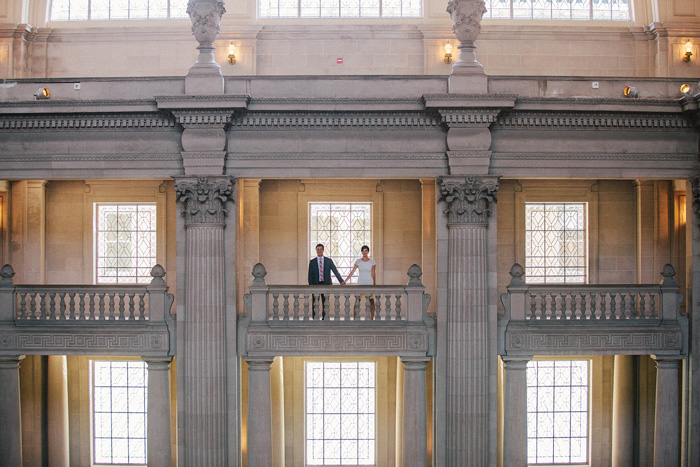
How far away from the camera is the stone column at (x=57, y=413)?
15109mm

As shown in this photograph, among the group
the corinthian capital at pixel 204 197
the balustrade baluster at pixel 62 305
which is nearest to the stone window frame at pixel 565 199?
the corinthian capital at pixel 204 197

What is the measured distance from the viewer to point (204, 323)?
12328 mm

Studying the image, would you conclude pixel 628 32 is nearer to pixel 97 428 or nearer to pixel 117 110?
pixel 117 110

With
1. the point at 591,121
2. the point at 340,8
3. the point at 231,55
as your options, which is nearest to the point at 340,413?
the point at 591,121

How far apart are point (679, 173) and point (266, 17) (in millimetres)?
10749

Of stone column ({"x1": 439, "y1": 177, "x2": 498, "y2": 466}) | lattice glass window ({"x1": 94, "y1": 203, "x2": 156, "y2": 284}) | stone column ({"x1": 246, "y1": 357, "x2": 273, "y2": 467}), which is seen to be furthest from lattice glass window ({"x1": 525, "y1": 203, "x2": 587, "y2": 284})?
lattice glass window ({"x1": 94, "y1": 203, "x2": 156, "y2": 284})

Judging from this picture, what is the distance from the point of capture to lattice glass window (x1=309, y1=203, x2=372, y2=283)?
1547 centimetres

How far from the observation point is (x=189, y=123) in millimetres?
12227

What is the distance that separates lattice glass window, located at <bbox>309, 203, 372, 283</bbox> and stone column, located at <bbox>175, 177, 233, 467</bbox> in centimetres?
353

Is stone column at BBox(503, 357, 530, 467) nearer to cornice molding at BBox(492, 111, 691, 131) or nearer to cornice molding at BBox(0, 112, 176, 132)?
cornice molding at BBox(492, 111, 691, 131)

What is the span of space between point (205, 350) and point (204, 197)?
319 centimetres

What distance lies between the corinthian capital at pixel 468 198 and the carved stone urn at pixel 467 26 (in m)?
2.31

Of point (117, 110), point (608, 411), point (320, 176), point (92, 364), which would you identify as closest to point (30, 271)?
point (92, 364)

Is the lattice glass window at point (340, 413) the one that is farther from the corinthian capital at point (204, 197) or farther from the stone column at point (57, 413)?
the stone column at point (57, 413)
